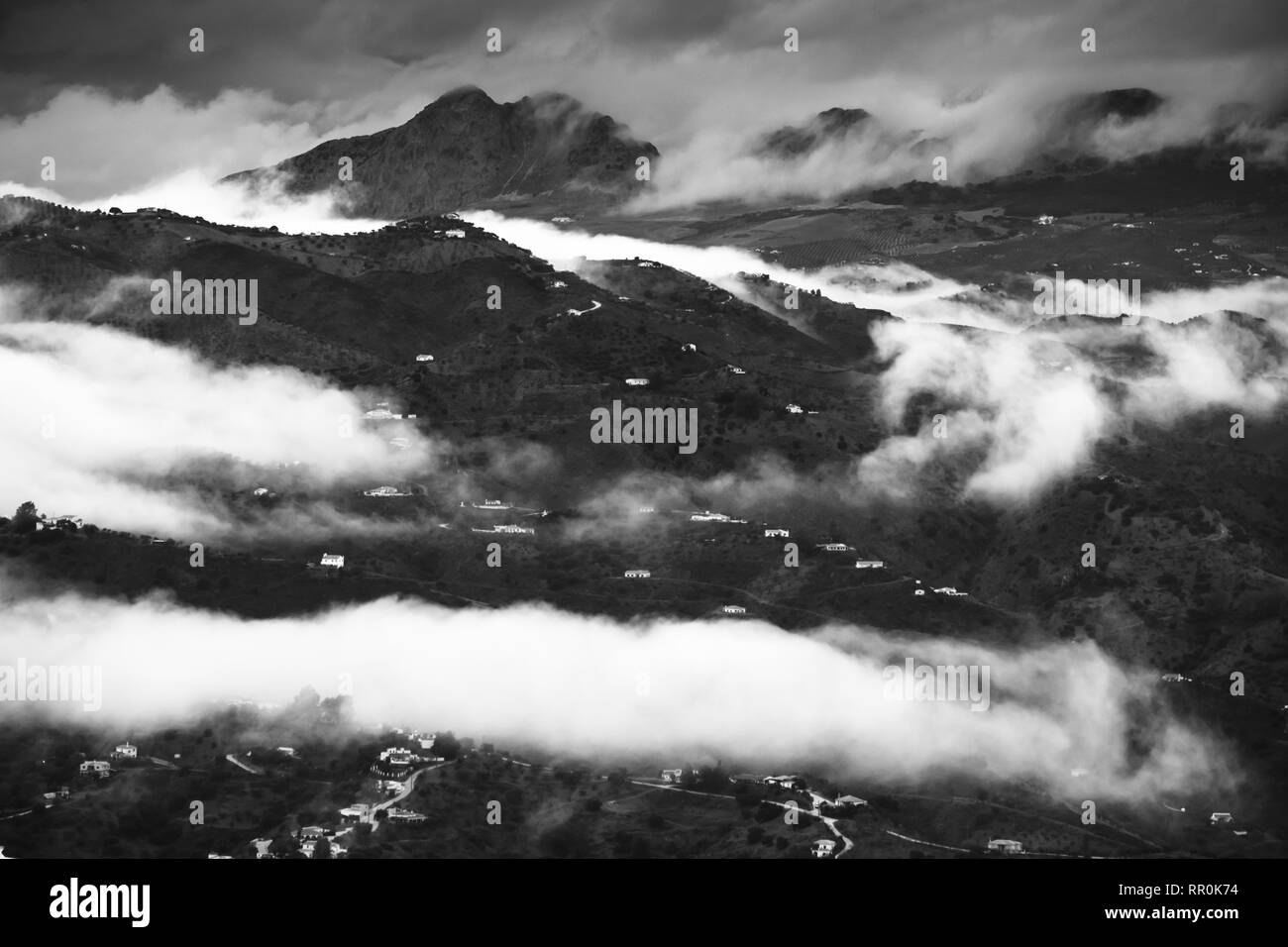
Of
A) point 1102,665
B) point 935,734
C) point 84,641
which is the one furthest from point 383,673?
point 1102,665

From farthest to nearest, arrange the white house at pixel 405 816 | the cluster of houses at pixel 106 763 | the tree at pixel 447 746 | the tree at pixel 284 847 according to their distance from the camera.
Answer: the tree at pixel 447 746
the cluster of houses at pixel 106 763
the white house at pixel 405 816
the tree at pixel 284 847

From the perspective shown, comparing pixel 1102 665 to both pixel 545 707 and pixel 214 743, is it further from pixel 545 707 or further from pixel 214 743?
pixel 214 743

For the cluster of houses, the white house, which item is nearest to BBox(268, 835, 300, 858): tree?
the white house

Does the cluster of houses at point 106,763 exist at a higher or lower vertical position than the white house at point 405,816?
higher

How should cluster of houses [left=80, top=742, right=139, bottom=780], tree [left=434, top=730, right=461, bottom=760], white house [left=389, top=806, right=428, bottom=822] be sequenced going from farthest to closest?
tree [left=434, top=730, right=461, bottom=760], cluster of houses [left=80, top=742, right=139, bottom=780], white house [left=389, top=806, right=428, bottom=822]

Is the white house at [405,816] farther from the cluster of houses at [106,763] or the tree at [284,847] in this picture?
the cluster of houses at [106,763]

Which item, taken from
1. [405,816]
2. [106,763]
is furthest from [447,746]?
[106,763]

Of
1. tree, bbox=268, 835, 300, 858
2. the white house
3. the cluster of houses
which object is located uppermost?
the cluster of houses

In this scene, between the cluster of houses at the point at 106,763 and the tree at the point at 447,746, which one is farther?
the tree at the point at 447,746

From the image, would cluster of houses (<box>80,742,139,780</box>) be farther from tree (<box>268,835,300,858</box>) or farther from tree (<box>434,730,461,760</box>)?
tree (<box>434,730,461,760</box>)

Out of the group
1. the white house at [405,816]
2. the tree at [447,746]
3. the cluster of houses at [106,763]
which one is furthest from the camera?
the tree at [447,746]

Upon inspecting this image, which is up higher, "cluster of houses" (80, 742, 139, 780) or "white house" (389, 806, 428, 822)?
"cluster of houses" (80, 742, 139, 780)

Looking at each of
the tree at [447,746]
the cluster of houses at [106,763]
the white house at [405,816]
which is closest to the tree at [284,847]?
the white house at [405,816]
